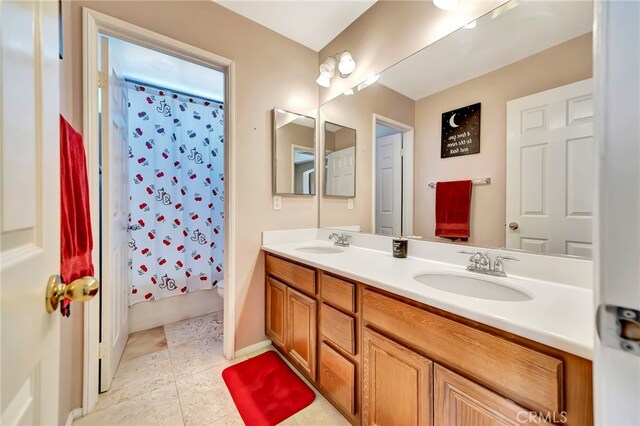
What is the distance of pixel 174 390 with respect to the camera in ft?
4.79

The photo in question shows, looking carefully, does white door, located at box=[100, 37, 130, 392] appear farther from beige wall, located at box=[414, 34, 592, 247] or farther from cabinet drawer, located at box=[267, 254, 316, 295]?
beige wall, located at box=[414, 34, 592, 247]

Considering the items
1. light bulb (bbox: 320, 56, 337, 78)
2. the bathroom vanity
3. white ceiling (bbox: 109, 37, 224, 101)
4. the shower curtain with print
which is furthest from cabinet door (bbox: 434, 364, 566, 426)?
white ceiling (bbox: 109, 37, 224, 101)

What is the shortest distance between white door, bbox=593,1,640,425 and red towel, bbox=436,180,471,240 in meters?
0.98

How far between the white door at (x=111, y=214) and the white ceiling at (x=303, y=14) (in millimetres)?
915

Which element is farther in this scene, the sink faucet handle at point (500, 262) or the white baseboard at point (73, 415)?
the white baseboard at point (73, 415)

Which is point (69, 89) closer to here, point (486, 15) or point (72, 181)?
point (72, 181)

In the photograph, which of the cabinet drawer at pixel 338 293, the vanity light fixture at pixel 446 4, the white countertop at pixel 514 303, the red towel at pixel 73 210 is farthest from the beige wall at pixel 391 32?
the red towel at pixel 73 210

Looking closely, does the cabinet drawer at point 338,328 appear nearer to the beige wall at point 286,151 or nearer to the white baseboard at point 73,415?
the beige wall at point 286,151

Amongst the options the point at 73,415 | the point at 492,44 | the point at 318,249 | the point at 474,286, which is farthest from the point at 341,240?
the point at 73,415

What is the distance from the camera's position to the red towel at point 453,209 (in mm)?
1258

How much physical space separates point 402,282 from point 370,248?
0.78 meters

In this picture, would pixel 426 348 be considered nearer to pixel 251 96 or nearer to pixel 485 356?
pixel 485 356

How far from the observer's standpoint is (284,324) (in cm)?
165

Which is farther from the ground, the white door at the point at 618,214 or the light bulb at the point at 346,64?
the light bulb at the point at 346,64
